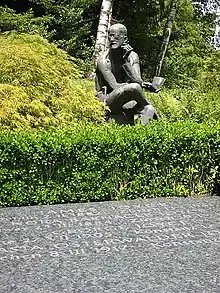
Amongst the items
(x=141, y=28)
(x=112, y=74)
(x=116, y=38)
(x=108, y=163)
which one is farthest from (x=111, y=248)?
(x=141, y=28)

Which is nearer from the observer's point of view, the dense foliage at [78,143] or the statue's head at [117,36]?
the dense foliage at [78,143]

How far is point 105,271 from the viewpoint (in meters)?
3.48

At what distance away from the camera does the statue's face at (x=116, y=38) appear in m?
7.18

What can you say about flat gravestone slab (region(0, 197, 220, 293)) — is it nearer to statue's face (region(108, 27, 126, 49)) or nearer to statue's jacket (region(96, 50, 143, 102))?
statue's jacket (region(96, 50, 143, 102))

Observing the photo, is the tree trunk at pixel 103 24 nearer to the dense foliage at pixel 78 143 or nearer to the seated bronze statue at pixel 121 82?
the dense foliage at pixel 78 143

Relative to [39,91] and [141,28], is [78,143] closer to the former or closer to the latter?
[39,91]

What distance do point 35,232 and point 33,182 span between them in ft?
3.67

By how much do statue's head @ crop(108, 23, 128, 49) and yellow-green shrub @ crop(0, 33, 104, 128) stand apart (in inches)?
31.1

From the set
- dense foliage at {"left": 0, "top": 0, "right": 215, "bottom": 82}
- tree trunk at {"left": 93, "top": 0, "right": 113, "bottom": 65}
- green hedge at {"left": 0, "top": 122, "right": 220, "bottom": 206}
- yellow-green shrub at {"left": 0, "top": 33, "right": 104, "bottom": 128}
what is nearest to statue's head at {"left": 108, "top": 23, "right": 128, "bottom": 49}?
yellow-green shrub at {"left": 0, "top": 33, "right": 104, "bottom": 128}

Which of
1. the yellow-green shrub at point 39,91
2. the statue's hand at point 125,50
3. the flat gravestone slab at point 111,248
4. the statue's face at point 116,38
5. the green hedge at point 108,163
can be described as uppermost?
the statue's face at point 116,38

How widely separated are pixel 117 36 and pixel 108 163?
2.38 metres

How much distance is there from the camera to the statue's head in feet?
23.5

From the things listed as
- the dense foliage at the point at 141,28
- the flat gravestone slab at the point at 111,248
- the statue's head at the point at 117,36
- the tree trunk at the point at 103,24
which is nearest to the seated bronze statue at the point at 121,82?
the statue's head at the point at 117,36

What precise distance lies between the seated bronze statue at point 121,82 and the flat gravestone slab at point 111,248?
2.19 metres
